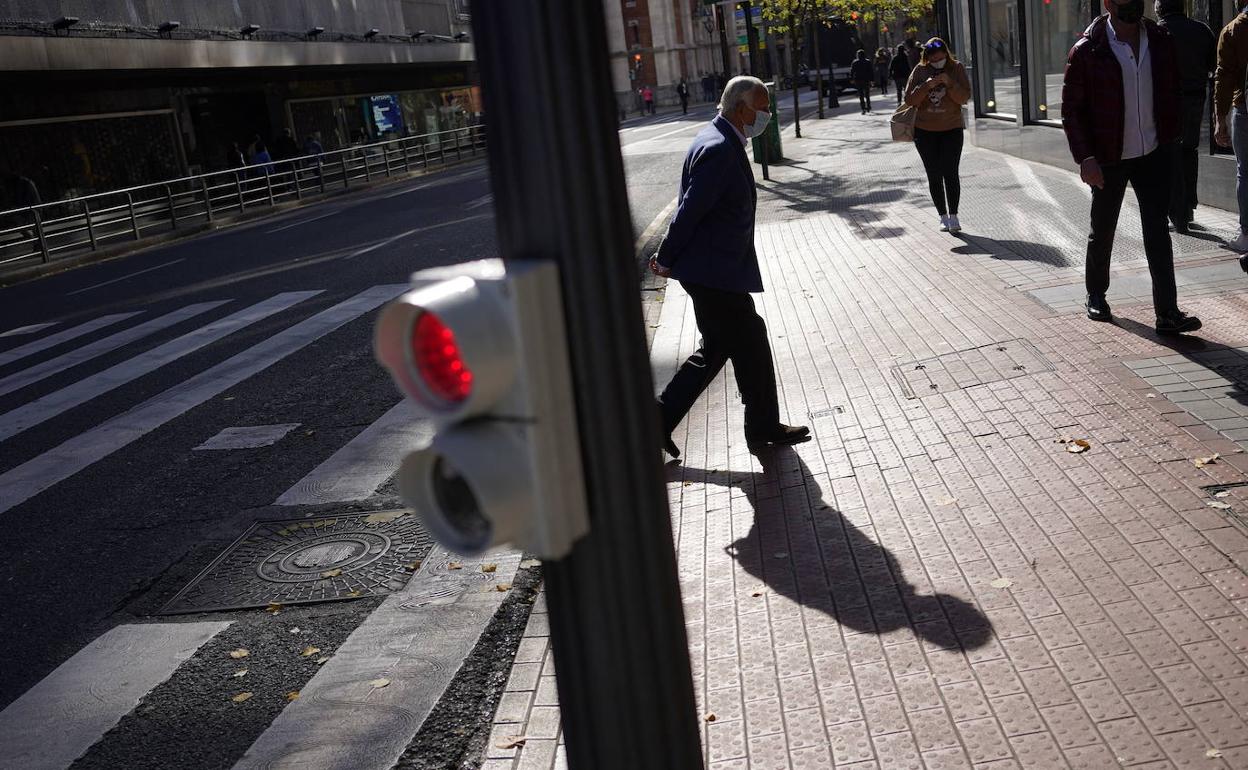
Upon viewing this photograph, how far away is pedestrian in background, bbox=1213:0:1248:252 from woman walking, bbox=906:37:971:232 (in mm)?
3068

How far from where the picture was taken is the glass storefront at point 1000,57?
17328 millimetres

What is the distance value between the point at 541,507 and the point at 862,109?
37629 millimetres

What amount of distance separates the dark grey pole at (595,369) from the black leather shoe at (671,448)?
4.16 metres

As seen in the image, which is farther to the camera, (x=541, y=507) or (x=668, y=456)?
(x=668, y=456)

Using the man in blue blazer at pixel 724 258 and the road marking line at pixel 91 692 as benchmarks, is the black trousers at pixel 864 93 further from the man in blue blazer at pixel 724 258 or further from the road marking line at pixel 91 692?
the road marking line at pixel 91 692

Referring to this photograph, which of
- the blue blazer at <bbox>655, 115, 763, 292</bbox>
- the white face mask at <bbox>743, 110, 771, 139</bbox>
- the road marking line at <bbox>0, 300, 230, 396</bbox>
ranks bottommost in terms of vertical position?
the road marking line at <bbox>0, 300, 230, 396</bbox>

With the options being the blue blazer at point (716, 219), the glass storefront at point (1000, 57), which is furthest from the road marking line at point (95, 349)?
the glass storefront at point (1000, 57)

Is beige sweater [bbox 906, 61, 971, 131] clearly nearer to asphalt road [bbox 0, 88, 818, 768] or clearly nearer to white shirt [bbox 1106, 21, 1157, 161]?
white shirt [bbox 1106, 21, 1157, 161]

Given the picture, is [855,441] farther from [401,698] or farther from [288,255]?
[288,255]

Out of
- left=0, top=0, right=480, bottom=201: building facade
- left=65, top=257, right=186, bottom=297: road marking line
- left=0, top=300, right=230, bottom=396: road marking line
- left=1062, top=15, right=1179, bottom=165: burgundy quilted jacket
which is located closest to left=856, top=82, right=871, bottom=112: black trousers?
left=0, top=0, right=480, bottom=201: building facade

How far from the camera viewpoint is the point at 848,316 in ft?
29.4

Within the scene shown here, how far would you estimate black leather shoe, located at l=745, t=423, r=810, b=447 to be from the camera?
20.5 feet

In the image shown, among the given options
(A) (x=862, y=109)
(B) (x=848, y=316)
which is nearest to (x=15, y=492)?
(B) (x=848, y=316)

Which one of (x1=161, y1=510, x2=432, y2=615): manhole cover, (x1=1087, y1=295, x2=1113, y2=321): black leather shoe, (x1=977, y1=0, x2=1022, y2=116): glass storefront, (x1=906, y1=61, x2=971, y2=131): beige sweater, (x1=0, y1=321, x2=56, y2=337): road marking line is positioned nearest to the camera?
(x1=161, y1=510, x2=432, y2=615): manhole cover
